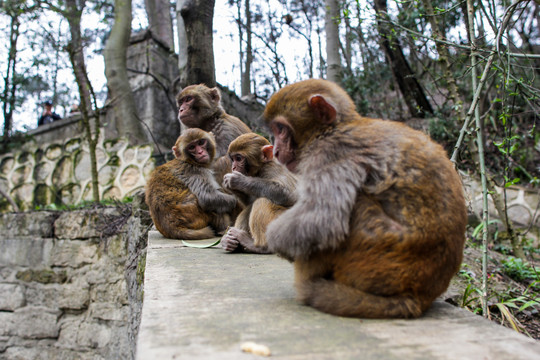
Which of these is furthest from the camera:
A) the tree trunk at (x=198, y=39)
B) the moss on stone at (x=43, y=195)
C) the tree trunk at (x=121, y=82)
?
the moss on stone at (x=43, y=195)

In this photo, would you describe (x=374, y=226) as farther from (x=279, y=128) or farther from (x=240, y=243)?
(x=240, y=243)

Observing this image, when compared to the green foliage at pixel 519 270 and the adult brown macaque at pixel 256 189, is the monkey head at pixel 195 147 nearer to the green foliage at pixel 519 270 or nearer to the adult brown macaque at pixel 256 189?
the adult brown macaque at pixel 256 189

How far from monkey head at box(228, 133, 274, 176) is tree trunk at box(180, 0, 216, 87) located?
103 inches

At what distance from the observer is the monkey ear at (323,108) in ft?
7.27

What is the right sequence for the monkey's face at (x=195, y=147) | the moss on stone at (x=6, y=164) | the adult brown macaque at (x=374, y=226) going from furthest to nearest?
the moss on stone at (x=6, y=164) < the monkey's face at (x=195, y=147) < the adult brown macaque at (x=374, y=226)

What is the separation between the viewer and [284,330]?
172 cm

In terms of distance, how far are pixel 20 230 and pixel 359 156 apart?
6306mm

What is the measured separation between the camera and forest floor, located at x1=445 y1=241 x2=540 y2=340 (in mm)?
3748

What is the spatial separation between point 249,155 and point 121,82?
25.1ft

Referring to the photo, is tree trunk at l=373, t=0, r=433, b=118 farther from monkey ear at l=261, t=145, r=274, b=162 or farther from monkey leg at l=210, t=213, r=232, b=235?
monkey ear at l=261, t=145, r=274, b=162

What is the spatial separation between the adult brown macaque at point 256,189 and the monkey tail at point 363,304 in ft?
4.74

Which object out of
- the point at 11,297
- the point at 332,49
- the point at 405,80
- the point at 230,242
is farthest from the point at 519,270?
the point at 11,297

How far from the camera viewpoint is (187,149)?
15.0 ft

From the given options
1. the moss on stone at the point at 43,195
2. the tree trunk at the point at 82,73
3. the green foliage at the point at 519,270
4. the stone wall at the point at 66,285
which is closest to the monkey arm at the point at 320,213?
→ the stone wall at the point at 66,285
